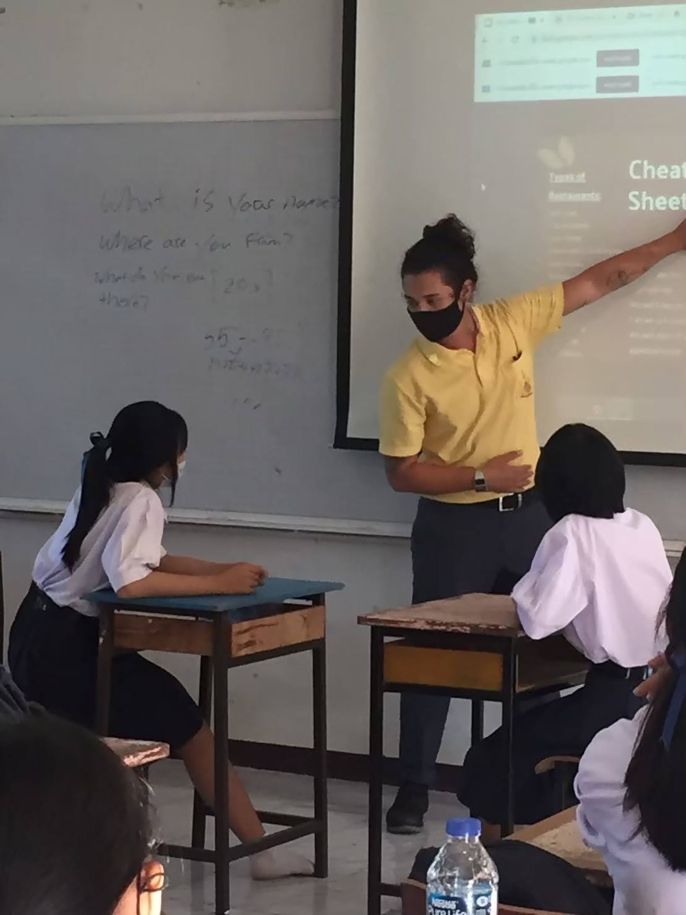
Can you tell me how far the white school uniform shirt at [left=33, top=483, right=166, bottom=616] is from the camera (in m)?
3.77

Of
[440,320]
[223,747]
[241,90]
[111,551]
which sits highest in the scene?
[241,90]

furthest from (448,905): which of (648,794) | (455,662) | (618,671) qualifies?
(618,671)

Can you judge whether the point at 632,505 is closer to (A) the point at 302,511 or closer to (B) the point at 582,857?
(A) the point at 302,511

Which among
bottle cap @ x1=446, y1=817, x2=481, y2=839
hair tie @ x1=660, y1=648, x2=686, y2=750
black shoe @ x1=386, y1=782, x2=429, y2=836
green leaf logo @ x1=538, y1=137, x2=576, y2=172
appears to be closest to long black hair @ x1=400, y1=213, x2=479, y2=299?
green leaf logo @ x1=538, y1=137, x2=576, y2=172

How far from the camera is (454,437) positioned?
4.39m

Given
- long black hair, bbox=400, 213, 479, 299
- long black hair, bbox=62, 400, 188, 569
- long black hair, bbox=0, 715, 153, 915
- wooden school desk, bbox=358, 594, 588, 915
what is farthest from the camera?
long black hair, bbox=400, 213, 479, 299

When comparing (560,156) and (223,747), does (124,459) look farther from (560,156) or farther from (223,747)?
(560,156)

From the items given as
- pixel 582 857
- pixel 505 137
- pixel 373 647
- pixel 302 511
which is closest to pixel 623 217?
pixel 505 137

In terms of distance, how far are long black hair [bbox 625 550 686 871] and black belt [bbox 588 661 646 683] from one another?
1582 millimetres

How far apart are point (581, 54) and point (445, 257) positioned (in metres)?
0.85

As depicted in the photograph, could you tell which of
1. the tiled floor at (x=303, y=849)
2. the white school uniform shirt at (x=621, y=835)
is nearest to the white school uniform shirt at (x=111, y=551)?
the tiled floor at (x=303, y=849)

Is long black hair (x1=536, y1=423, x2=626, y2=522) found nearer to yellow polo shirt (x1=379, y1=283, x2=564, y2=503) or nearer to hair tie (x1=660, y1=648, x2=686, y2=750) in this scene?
yellow polo shirt (x1=379, y1=283, x2=564, y2=503)

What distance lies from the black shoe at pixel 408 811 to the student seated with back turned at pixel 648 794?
2416 millimetres

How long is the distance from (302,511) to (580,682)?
1.46 meters
